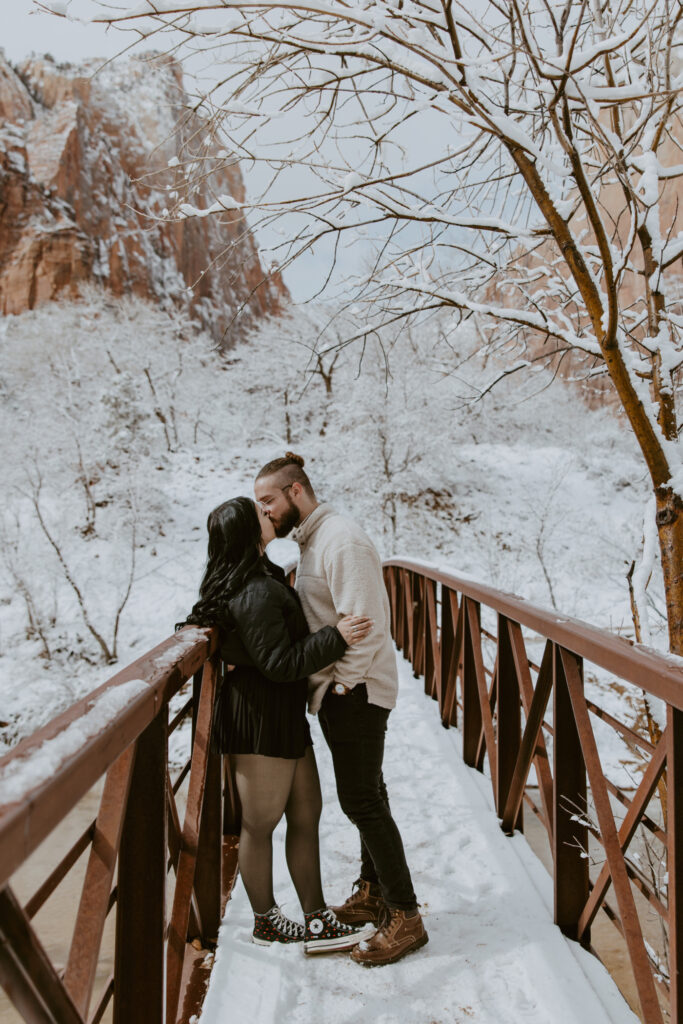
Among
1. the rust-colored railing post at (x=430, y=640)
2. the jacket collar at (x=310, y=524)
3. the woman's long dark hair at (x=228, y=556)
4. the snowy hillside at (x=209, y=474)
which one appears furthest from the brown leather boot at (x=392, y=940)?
the snowy hillside at (x=209, y=474)

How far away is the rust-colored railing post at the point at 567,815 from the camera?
185cm

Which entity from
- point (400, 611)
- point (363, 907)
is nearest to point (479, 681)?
point (363, 907)

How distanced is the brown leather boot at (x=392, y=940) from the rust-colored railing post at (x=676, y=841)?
90 cm

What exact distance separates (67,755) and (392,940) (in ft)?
5.11

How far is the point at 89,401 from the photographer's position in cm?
2472

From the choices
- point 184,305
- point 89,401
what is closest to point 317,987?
point 89,401

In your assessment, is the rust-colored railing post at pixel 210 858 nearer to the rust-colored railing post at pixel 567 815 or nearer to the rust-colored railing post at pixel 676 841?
the rust-colored railing post at pixel 567 815

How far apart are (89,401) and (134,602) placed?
12.1 metres

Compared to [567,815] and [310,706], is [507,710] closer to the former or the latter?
[567,815]

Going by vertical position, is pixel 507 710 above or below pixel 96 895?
below

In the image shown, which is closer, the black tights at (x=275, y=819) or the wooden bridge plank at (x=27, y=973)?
the wooden bridge plank at (x=27, y=973)

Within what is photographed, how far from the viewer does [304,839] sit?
1.99 meters

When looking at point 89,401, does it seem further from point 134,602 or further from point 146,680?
point 146,680

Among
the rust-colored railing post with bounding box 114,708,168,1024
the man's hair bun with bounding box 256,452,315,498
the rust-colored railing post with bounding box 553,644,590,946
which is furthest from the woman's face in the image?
the rust-colored railing post with bounding box 553,644,590,946
